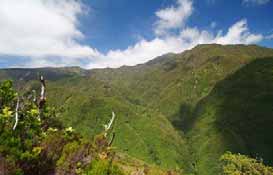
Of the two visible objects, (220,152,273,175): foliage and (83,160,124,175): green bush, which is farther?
(220,152,273,175): foliage

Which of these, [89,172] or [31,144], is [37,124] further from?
[89,172]

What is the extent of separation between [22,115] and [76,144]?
3.44 meters

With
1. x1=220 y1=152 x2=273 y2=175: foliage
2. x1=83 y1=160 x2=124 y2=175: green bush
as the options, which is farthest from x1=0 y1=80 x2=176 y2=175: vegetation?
x1=220 y1=152 x2=273 y2=175: foliage

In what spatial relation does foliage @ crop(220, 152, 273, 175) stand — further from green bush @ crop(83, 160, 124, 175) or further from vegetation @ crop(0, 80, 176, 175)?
green bush @ crop(83, 160, 124, 175)

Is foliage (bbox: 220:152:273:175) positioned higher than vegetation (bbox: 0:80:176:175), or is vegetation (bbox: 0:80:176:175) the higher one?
vegetation (bbox: 0:80:176:175)

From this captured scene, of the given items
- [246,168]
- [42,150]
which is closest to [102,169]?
[42,150]

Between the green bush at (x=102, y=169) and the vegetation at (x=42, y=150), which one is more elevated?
the vegetation at (x=42, y=150)

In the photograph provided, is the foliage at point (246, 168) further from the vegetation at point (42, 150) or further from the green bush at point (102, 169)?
the green bush at point (102, 169)

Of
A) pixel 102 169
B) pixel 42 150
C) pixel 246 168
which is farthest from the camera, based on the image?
pixel 246 168

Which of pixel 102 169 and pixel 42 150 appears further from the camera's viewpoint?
pixel 42 150

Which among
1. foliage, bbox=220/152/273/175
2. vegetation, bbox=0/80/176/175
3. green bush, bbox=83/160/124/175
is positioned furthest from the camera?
foliage, bbox=220/152/273/175

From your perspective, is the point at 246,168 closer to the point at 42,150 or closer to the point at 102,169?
the point at 102,169

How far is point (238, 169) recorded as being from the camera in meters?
140

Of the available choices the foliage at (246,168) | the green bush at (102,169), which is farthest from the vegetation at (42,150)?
the foliage at (246,168)
